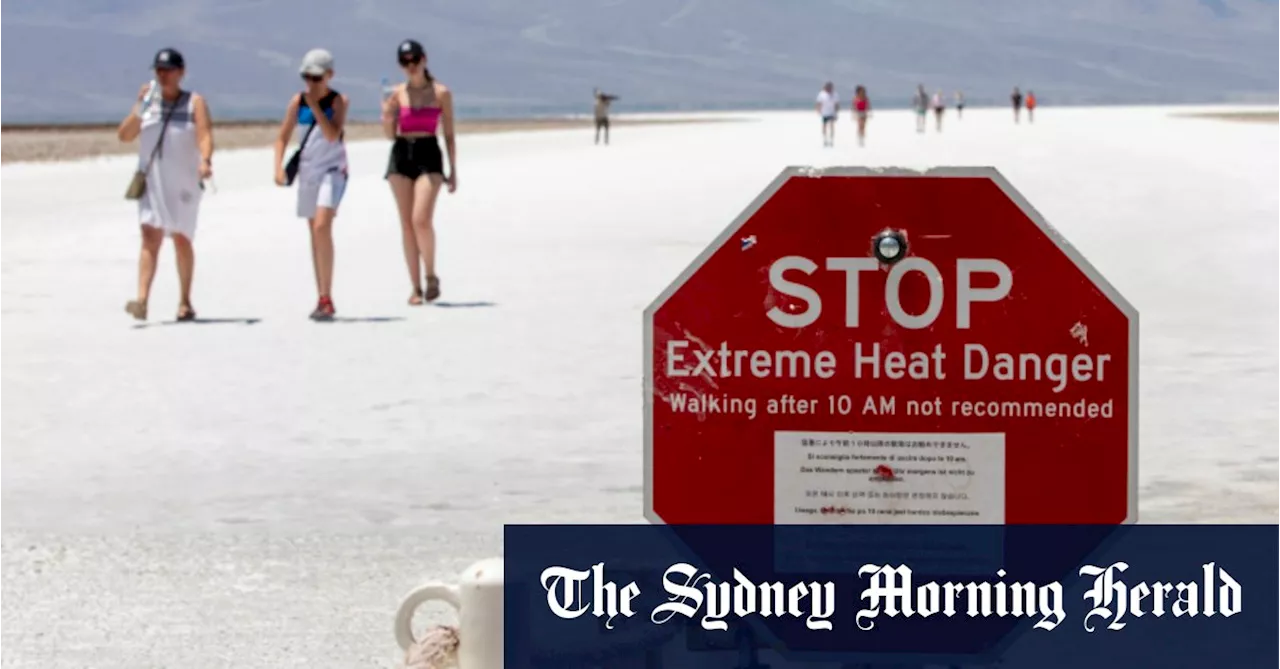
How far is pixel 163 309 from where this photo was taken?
1462cm

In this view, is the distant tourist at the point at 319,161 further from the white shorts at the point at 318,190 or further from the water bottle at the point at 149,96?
the water bottle at the point at 149,96

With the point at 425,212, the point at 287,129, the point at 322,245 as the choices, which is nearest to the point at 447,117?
the point at 425,212

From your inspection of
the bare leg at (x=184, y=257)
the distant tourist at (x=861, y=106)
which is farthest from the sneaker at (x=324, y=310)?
the distant tourist at (x=861, y=106)

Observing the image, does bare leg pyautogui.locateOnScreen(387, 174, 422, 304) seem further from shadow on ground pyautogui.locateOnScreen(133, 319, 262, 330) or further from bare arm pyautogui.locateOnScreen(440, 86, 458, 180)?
shadow on ground pyautogui.locateOnScreen(133, 319, 262, 330)

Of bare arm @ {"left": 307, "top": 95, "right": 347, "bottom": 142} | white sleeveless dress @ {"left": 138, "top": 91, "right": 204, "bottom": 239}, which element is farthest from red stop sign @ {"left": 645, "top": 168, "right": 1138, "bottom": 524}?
white sleeveless dress @ {"left": 138, "top": 91, "right": 204, "bottom": 239}

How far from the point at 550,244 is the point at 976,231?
54.1 feet

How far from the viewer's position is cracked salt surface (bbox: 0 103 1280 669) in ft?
20.8

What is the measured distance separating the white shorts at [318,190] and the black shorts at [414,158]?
62 cm

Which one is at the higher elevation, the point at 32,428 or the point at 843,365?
the point at 843,365

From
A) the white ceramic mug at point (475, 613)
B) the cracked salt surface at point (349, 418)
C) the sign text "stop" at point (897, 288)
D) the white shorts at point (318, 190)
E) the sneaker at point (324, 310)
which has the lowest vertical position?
the cracked salt surface at point (349, 418)

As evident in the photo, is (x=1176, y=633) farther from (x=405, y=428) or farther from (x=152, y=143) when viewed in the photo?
(x=152, y=143)

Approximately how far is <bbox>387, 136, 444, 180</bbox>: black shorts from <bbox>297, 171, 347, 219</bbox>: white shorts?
619 millimetres

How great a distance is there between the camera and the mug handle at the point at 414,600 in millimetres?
3969


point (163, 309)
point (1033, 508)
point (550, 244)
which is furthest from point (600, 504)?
point (550, 244)
